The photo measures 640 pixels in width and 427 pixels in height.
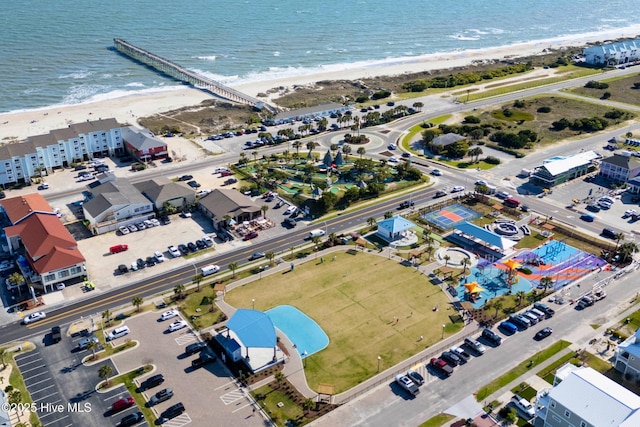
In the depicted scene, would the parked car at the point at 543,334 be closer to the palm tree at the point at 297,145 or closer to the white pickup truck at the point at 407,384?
the white pickup truck at the point at 407,384

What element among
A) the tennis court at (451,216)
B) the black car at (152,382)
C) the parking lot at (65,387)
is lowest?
the parking lot at (65,387)

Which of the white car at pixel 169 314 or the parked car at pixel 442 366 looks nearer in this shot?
the parked car at pixel 442 366

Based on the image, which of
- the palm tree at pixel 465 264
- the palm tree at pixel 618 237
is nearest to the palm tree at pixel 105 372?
the palm tree at pixel 465 264

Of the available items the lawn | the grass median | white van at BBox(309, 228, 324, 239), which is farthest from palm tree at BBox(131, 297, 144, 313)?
the grass median

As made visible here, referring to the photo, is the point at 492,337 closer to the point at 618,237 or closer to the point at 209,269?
the point at 618,237

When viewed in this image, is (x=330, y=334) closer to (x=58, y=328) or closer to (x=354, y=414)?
(x=354, y=414)

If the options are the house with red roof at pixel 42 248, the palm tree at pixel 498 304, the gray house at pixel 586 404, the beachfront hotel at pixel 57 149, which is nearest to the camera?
the gray house at pixel 586 404
